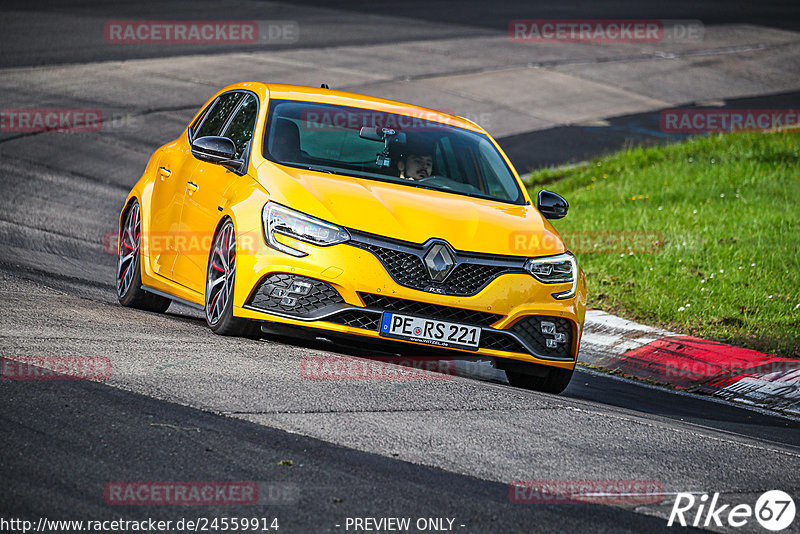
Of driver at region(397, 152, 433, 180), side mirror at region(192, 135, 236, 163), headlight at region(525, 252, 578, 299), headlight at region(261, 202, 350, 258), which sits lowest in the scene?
headlight at region(525, 252, 578, 299)

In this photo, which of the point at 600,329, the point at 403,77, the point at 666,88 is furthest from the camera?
the point at 666,88

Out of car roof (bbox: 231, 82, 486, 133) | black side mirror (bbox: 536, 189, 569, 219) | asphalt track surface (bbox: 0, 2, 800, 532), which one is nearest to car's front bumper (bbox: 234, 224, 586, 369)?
asphalt track surface (bbox: 0, 2, 800, 532)

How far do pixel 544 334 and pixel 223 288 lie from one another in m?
2.12

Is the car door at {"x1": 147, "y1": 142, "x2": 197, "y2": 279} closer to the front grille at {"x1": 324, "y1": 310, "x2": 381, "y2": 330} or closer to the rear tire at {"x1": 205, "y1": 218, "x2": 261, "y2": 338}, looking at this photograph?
the rear tire at {"x1": 205, "y1": 218, "x2": 261, "y2": 338}

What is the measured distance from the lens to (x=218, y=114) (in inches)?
372

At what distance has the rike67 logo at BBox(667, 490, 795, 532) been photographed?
5141 mm

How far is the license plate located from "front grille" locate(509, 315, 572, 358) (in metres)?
0.37

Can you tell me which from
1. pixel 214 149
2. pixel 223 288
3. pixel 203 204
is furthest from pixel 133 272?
pixel 223 288

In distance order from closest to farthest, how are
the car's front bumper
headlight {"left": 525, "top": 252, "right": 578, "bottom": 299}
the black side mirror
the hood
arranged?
the car's front bumper < the hood < headlight {"left": 525, "top": 252, "right": 578, "bottom": 299} < the black side mirror

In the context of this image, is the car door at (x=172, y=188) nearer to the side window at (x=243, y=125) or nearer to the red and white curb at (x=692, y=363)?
the side window at (x=243, y=125)

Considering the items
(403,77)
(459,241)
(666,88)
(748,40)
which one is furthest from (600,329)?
(748,40)

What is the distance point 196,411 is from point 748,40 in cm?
3005

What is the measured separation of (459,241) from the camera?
7387 mm

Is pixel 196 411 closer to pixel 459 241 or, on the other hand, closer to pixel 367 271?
pixel 367 271
